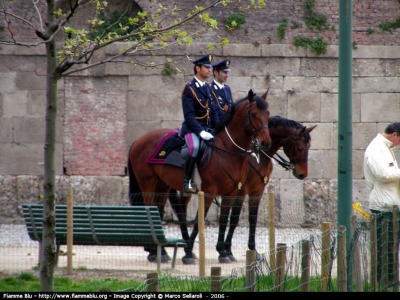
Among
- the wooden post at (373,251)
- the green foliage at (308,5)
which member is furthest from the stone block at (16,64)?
the wooden post at (373,251)

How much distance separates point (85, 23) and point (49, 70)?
9.33m

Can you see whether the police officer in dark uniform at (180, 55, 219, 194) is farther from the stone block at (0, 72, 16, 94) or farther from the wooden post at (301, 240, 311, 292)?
the stone block at (0, 72, 16, 94)

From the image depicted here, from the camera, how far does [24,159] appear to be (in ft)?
49.8

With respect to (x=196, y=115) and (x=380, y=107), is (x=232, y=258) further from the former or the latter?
(x=380, y=107)

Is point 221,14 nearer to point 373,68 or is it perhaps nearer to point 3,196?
point 373,68

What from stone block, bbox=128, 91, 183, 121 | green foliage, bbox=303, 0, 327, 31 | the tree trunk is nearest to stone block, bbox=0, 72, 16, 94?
stone block, bbox=128, 91, 183, 121

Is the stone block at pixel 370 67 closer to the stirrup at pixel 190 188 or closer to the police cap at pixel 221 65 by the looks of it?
the police cap at pixel 221 65

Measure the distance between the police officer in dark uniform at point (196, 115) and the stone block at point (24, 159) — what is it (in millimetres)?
4735

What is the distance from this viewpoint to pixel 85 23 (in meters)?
15.6

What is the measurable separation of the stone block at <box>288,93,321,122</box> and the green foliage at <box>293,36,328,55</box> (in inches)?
35.4

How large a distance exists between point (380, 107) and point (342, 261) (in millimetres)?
8881

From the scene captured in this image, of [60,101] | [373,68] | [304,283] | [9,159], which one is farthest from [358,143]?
[304,283]

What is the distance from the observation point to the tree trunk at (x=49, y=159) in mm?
6402

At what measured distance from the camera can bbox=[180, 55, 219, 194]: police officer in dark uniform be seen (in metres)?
10.9
